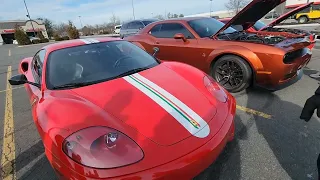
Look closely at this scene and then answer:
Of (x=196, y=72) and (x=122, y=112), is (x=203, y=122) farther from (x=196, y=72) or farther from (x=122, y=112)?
(x=196, y=72)

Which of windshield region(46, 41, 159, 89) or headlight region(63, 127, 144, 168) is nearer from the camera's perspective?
headlight region(63, 127, 144, 168)

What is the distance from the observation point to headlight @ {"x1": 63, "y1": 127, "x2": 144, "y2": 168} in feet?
4.58

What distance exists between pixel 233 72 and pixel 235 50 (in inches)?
15.5

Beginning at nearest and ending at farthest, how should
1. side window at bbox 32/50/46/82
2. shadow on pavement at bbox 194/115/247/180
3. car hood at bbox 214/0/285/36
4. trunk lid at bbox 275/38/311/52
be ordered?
1. shadow on pavement at bbox 194/115/247/180
2. side window at bbox 32/50/46/82
3. trunk lid at bbox 275/38/311/52
4. car hood at bbox 214/0/285/36

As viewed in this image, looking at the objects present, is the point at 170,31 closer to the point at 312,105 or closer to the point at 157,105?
the point at 157,105

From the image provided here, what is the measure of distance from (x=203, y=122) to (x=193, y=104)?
0.75 ft

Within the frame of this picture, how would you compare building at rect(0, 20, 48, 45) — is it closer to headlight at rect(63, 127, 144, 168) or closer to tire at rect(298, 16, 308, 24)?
tire at rect(298, 16, 308, 24)

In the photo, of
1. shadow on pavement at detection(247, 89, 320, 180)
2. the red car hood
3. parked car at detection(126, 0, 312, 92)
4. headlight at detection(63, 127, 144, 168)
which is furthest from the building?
headlight at detection(63, 127, 144, 168)

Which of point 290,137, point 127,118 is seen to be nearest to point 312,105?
point 290,137

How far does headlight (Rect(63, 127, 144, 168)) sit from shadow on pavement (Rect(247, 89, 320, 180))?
1.48m

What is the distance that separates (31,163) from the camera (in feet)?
7.65

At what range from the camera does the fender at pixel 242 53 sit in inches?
137

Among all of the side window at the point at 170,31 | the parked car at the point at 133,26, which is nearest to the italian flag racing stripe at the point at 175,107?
the side window at the point at 170,31

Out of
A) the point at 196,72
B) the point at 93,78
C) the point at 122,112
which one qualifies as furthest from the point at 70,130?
the point at 196,72
